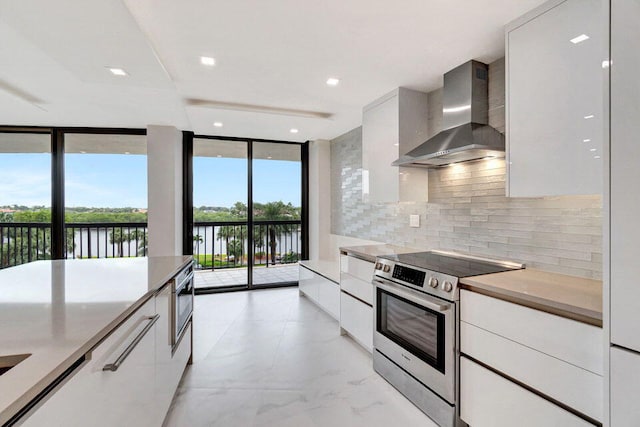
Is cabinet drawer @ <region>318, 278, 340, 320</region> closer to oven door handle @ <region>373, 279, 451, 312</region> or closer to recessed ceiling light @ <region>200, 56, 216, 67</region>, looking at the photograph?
oven door handle @ <region>373, 279, 451, 312</region>

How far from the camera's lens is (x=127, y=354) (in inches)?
46.8

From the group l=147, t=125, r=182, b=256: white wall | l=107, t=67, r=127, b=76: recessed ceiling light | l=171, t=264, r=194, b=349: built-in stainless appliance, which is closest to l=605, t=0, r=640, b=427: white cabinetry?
l=171, t=264, r=194, b=349: built-in stainless appliance

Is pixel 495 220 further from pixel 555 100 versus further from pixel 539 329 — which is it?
pixel 539 329

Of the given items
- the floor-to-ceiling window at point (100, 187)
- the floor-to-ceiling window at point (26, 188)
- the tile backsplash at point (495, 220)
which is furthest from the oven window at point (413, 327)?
the floor-to-ceiling window at point (26, 188)

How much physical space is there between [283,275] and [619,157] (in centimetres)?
456

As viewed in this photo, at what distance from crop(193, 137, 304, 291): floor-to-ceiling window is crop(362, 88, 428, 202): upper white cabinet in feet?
7.49

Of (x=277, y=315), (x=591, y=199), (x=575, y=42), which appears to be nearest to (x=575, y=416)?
(x=591, y=199)

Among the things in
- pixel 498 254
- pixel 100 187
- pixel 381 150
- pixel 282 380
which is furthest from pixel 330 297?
pixel 100 187

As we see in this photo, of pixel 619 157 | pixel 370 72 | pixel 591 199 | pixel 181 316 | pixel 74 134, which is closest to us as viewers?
pixel 619 157

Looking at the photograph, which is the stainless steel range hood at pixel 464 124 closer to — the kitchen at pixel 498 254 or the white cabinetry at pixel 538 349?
the kitchen at pixel 498 254

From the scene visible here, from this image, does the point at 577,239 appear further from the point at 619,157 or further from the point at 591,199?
the point at 619,157

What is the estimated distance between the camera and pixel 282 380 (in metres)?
2.27

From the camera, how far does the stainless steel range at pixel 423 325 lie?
1.78m

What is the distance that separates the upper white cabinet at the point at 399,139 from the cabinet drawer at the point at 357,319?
1.04 meters
